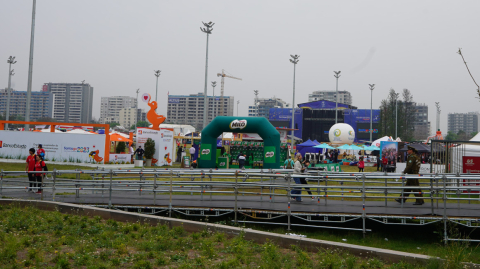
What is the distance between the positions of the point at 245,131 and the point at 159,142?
7.54 m

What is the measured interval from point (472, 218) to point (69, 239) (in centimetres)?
851

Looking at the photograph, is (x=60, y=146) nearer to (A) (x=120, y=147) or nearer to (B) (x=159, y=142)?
(A) (x=120, y=147)

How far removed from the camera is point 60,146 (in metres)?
28.6

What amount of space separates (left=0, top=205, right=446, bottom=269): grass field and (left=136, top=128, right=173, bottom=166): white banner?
21606mm

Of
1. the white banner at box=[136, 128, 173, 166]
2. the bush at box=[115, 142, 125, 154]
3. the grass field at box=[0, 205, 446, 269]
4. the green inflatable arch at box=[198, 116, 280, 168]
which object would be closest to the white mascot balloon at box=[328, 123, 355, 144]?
the white banner at box=[136, 128, 173, 166]

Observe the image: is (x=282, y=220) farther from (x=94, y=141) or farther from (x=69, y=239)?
(x=94, y=141)

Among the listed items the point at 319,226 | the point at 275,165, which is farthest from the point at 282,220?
the point at 275,165

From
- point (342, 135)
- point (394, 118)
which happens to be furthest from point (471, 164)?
point (394, 118)

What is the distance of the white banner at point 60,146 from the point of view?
93.5 feet

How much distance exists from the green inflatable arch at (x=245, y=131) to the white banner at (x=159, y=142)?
4.72 m

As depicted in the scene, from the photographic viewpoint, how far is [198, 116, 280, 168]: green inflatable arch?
27.1 metres

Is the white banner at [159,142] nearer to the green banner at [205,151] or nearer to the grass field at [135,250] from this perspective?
the green banner at [205,151]

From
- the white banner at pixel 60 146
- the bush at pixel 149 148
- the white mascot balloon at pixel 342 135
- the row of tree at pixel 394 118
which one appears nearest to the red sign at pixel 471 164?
the bush at pixel 149 148

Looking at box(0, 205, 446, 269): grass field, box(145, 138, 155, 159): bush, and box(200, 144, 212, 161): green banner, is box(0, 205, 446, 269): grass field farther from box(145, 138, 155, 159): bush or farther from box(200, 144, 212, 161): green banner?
box(145, 138, 155, 159): bush
